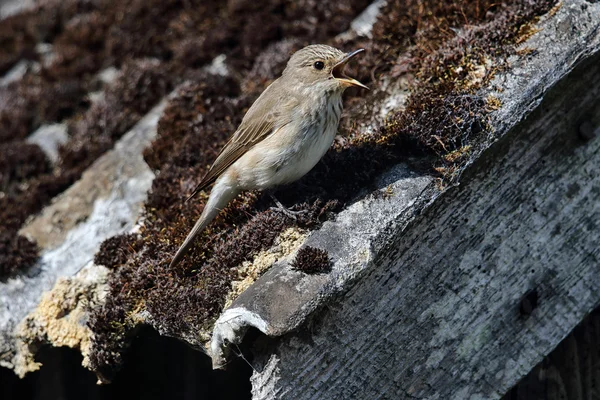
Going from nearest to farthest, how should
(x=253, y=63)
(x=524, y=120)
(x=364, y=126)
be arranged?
(x=524, y=120), (x=364, y=126), (x=253, y=63)

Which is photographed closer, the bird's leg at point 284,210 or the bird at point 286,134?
the bird's leg at point 284,210

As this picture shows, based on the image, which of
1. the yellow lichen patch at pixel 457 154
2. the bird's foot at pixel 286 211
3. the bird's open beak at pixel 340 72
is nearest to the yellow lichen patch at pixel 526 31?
the yellow lichen patch at pixel 457 154

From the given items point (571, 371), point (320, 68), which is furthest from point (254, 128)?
point (571, 371)

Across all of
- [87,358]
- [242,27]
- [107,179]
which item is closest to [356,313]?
[87,358]

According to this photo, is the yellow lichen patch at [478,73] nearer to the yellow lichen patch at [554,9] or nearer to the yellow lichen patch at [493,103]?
the yellow lichen patch at [493,103]

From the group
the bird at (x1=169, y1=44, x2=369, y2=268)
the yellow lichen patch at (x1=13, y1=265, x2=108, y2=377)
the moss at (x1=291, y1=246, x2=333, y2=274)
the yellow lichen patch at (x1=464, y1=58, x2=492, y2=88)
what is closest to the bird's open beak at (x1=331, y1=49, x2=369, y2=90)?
the bird at (x1=169, y1=44, x2=369, y2=268)

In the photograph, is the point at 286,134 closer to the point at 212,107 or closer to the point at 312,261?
the point at 312,261

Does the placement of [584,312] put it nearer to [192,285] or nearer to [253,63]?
[192,285]
